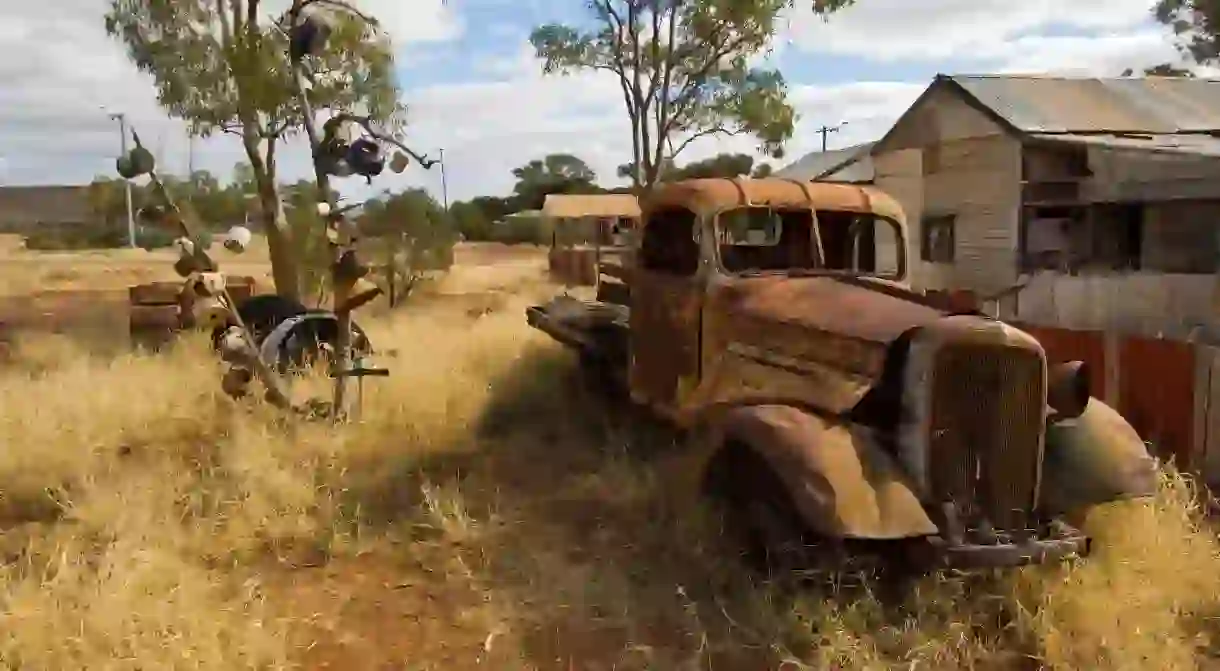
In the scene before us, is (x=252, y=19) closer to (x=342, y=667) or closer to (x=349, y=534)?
(x=349, y=534)

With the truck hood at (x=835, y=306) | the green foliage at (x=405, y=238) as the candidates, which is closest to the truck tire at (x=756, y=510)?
the truck hood at (x=835, y=306)

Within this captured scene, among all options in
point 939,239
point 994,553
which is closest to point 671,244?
point 994,553

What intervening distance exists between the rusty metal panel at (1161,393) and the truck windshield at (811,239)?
6.99 ft

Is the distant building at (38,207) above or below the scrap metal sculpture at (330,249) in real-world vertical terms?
above

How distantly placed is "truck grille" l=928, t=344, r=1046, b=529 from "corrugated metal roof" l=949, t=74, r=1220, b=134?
11.1 m

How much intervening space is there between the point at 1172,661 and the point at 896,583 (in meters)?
1.11

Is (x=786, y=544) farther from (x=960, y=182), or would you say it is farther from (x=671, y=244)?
(x=960, y=182)

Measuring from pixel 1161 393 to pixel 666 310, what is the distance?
3548 millimetres

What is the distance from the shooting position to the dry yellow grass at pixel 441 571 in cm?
410

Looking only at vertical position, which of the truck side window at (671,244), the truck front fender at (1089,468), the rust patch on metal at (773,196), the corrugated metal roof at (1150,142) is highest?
the corrugated metal roof at (1150,142)

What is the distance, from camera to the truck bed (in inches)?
302

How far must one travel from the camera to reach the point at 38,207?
64125 mm

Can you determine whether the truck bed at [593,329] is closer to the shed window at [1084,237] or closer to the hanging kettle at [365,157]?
the hanging kettle at [365,157]

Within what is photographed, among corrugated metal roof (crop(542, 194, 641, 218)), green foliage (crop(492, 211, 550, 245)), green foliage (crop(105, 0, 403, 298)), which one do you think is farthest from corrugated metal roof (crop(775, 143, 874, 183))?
green foliage (crop(492, 211, 550, 245))
